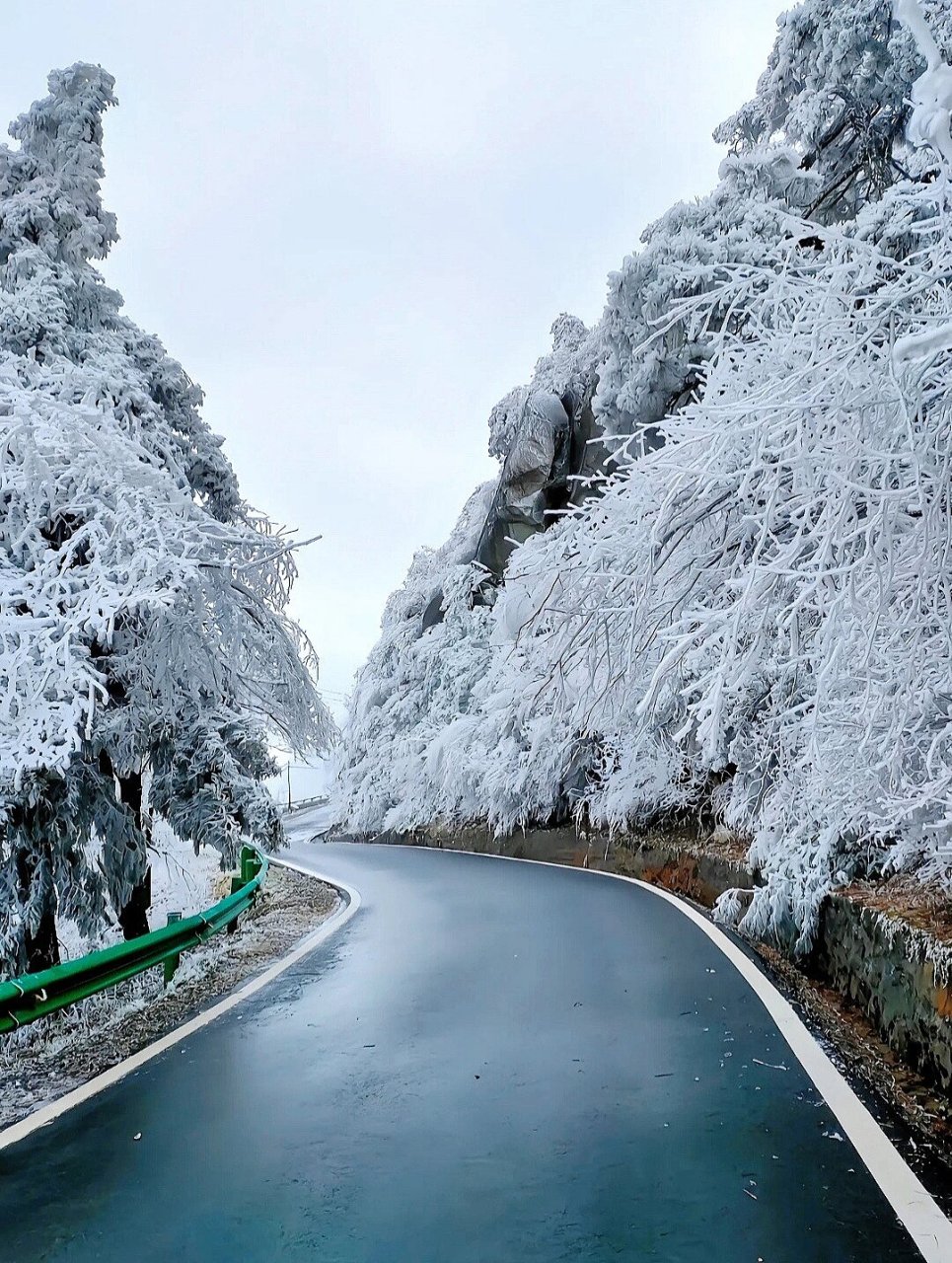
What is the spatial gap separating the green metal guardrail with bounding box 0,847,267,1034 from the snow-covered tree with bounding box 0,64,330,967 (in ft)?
2.86

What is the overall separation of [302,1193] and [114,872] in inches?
206

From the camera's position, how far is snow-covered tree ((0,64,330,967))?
21.0 ft

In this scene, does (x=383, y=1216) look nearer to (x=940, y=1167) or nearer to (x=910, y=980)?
(x=940, y=1167)

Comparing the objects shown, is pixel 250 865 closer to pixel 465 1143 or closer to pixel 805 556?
pixel 465 1143

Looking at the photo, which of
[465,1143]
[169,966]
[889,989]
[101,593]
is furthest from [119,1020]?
[889,989]

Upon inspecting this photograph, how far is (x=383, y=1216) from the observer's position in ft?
11.9

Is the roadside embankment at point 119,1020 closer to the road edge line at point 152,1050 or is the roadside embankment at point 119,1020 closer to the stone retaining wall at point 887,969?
the road edge line at point 152,1050

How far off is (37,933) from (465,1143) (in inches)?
194

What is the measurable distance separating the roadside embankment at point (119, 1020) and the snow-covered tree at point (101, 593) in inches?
28.3

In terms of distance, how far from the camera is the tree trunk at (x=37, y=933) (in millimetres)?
7629

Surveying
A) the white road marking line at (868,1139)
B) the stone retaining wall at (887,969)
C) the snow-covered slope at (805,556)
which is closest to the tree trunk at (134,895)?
the snow-covered slope at (805,556)

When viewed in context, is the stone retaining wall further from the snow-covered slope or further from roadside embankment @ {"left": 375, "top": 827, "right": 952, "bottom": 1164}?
the snow-covered slope

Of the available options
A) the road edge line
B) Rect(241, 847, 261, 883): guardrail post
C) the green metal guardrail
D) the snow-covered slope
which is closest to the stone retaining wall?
the snow-covered slope

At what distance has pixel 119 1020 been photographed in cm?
706
